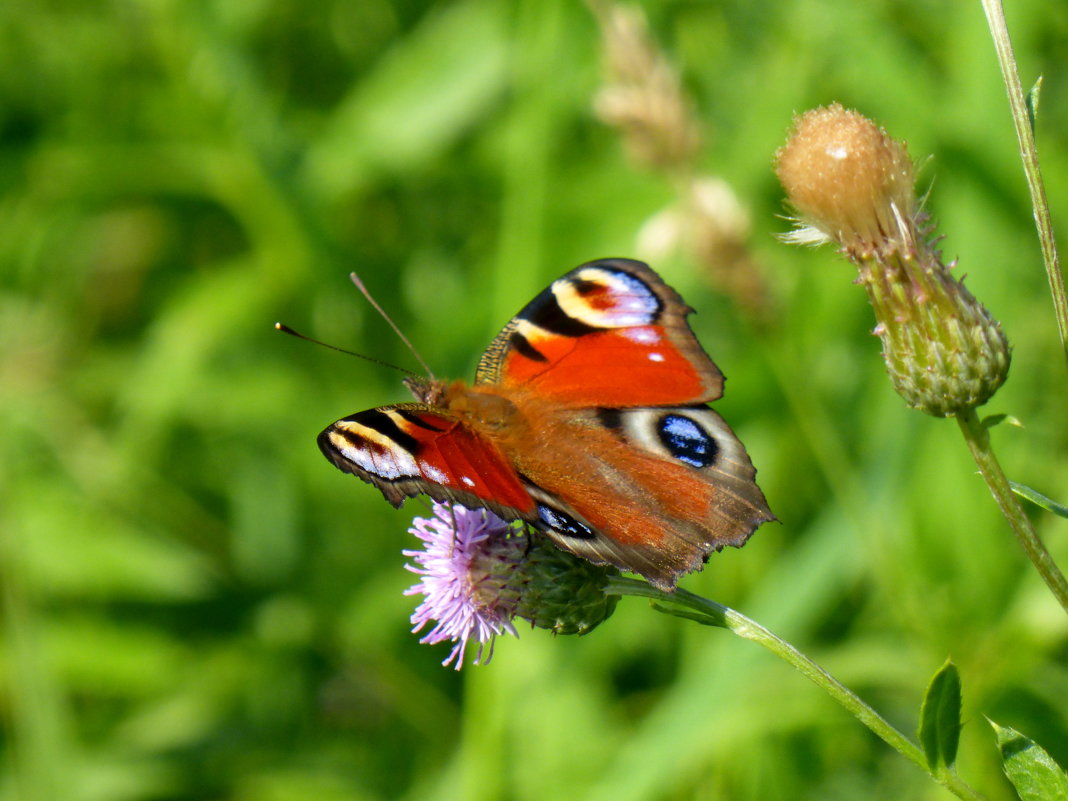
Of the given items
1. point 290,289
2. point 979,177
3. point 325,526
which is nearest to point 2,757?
point 325,526

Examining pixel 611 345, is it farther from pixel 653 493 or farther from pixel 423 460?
pixel 423 460

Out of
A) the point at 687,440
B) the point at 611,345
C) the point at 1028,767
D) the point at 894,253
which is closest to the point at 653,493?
the point at 687,440

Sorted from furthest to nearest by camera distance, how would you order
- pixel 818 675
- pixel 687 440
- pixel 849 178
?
pixel 687 440 < pixel 849 178 < pixel 818 675

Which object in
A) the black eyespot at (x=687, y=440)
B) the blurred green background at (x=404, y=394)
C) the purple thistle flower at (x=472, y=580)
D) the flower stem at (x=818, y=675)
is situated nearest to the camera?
the flower stem at (x=818, y=675)

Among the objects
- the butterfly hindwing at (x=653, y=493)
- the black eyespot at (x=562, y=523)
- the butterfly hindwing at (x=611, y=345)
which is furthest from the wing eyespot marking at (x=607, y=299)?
the black eyespot at (x=562, y=523)

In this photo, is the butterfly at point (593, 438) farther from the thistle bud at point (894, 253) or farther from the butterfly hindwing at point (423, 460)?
the thistle bud at point (894, 253)

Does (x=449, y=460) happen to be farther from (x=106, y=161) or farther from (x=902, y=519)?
(x=106, y=161)

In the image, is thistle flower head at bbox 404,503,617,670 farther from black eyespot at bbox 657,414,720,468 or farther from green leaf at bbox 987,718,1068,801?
green leaf at bbox 987,718,1068,801
